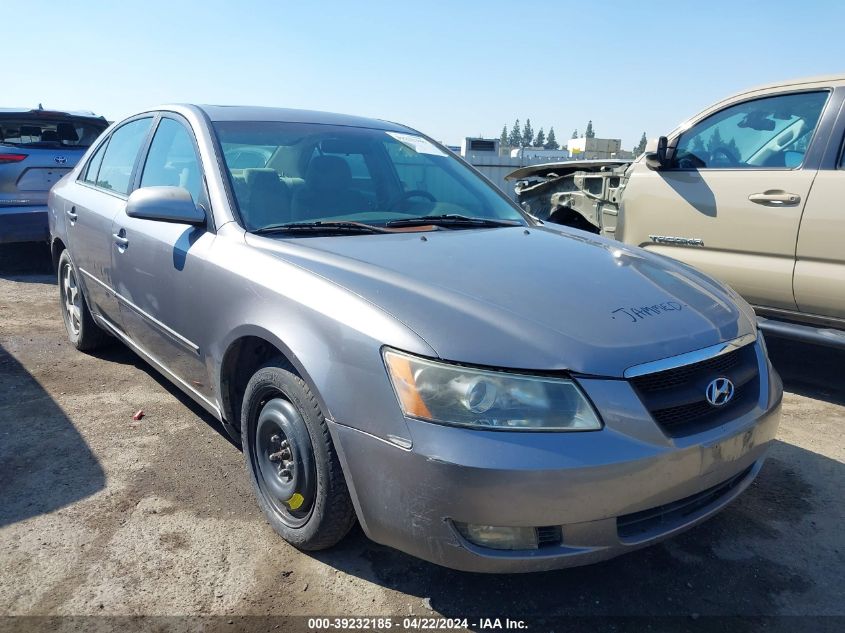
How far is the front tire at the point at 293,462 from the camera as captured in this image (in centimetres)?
216

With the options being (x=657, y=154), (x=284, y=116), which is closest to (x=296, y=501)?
(x=284, y=116)

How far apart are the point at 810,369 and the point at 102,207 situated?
485 cm

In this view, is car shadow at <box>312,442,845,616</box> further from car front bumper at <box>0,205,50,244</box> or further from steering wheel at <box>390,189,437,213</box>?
car front bumper at <box>0,205,50,244</box>

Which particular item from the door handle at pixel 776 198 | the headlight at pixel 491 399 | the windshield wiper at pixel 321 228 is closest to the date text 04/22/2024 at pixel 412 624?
the headlight at pixel 491 399

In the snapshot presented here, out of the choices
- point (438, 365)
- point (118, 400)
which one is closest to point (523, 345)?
point (438, 365)

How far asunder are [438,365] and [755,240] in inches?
124

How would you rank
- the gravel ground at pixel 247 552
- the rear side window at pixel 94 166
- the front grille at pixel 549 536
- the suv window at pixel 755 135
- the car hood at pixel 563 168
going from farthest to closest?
1. the car hood at pixel 563 168
2. the rear side window at pixel 94 166
3. the suv window at pixel 755 135
4. the gravel ground at pixel 247 552
5. the front grille at pixel 549 536

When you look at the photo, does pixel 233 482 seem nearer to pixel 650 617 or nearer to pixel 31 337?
pixel 650 617

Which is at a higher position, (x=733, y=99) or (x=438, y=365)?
(x=733, y=99)

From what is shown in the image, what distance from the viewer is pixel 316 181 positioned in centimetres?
307

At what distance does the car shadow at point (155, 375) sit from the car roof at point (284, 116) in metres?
1.56

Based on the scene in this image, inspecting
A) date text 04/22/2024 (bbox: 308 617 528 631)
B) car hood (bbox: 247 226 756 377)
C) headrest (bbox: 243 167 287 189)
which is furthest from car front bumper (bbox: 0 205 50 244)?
date text 04/22/2024 (bbox: 308 617 528 631)

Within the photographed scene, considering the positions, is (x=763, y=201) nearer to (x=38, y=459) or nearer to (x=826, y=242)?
(x=826, y=242)

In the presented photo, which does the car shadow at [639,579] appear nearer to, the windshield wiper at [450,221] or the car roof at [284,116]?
the windshield wiper at [450,221]
